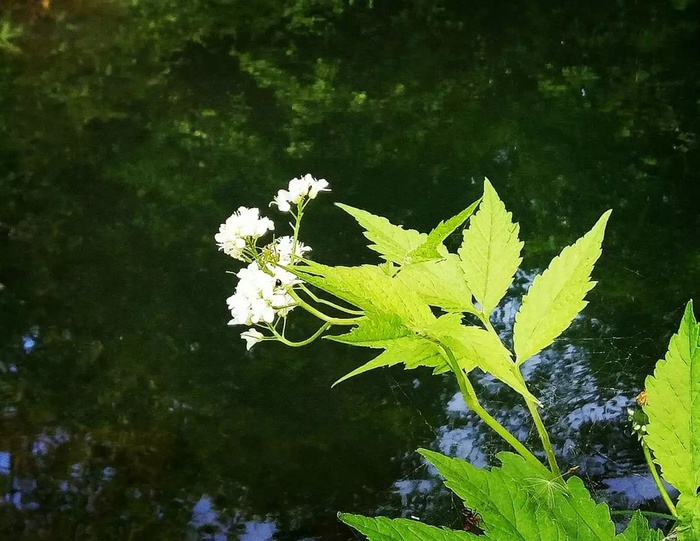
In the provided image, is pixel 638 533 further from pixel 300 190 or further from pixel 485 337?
pixel 300 190

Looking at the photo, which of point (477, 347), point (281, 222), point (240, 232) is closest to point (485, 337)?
point (477, 347)

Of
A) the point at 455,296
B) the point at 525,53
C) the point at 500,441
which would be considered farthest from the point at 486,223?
the point at 525,53

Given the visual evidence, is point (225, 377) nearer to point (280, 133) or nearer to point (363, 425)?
point (363, 425)

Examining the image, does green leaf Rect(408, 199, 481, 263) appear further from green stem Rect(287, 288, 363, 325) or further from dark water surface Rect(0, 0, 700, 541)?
dark water surface Rect(0, 0, 700, 541)

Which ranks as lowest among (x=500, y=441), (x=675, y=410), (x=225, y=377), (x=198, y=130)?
(x=675, y=410)

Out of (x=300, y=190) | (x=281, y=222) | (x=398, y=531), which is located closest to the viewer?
(x=398, y=531)

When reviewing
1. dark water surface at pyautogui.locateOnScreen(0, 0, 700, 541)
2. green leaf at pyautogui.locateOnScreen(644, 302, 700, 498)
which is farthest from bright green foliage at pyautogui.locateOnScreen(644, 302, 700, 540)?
dark water surface at pyautogui.locateOnScreen(0, 0, 700, 541)

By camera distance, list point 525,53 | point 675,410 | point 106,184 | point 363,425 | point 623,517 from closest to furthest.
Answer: point 675,410
point 623,517
point 363,425
point 106,184
point 525,53

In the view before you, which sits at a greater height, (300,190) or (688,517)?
(300,190)
